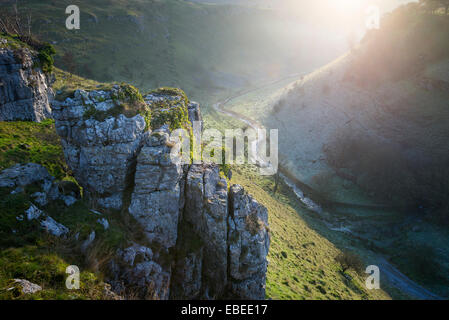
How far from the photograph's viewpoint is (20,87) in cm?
2020

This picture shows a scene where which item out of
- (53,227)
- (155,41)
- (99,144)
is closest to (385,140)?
(99,144)

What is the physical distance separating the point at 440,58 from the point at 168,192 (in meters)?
72.8

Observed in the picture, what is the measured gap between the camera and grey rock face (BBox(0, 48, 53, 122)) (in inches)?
753

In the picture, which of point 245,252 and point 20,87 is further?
point 20,87

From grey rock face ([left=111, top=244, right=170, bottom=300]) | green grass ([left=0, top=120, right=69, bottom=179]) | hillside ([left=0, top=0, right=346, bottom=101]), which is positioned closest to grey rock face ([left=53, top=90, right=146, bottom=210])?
green grass ([left=0, top=120, right=69, bottom=179])

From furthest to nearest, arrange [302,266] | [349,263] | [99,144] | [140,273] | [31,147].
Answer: [349,263] → [302,266] → [31,147] → [99,144] → [140,273]

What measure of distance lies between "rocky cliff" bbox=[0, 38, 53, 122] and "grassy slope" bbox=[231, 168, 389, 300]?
87.0ft

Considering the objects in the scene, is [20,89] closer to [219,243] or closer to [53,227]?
[53,227]

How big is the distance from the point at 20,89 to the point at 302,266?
3260 centimetres

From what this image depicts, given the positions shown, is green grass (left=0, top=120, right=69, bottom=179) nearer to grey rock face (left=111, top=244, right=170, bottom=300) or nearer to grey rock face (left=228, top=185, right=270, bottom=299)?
grey rock face (left=111, top=244, right=170, bottom=300)

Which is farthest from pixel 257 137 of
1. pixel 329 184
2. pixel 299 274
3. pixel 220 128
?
pixel 299 274

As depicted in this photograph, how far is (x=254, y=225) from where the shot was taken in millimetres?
13875

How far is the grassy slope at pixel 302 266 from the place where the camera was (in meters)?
17.9

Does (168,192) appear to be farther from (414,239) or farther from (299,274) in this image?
(414,239)
